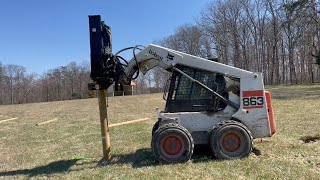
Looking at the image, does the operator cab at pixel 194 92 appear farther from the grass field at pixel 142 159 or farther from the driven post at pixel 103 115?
the driven post at pixel 103 115

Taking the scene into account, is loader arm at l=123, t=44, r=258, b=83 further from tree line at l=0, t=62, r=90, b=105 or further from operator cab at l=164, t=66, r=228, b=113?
tree line at l=0, t=62, r=90, b=105

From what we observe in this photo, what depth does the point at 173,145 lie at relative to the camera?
704 centimetres

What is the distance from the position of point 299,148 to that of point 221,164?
2112 millimetres

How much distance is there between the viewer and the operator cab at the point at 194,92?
7.49 meters

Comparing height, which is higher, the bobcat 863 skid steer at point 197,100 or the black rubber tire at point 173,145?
the bobcat 863 skid steer at point 197,100

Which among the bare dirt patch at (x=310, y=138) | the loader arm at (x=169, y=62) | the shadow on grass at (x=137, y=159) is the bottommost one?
the shadow on grass at (x=137, y=159)

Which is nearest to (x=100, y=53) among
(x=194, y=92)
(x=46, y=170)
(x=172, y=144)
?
(x=194, y=92)

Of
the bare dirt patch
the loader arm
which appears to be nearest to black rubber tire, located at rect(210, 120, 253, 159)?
the loader arm

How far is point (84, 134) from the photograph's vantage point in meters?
13.0

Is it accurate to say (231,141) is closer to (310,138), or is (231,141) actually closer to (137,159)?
(137,159)

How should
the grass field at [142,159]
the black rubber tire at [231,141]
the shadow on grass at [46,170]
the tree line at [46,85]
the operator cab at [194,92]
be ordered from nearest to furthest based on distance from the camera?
the grass field at [142,159]
the black rubber tire at [231,141]
the shadow on grass at [46,170]
the operator cab at [194,92]
the tree line at [46,85]

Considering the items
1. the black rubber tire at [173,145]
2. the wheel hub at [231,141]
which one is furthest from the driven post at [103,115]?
the wheel hub at [231,141]

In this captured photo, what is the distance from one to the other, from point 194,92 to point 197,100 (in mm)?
171

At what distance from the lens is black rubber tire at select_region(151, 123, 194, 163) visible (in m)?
7.00
